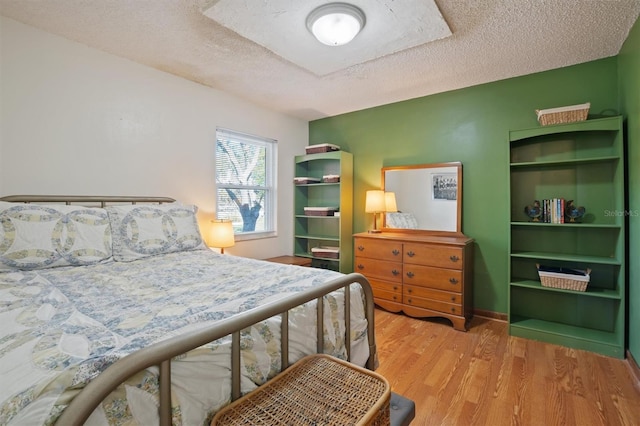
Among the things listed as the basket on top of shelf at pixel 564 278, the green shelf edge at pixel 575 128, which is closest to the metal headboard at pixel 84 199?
the green shelf edge at pixel 575 128

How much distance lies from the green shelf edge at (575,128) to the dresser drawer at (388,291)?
1666 mm

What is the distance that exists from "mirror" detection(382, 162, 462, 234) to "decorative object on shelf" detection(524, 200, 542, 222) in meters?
0.58

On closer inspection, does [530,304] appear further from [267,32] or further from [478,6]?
[267,32]

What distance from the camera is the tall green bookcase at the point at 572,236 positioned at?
227cm

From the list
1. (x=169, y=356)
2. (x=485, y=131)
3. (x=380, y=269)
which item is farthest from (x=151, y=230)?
(x=485, y=131)

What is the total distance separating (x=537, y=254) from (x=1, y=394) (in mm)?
3166

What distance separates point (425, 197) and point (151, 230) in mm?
2599

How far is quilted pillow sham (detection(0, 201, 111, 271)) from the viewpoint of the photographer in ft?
5.41

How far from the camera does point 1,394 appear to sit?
631mm

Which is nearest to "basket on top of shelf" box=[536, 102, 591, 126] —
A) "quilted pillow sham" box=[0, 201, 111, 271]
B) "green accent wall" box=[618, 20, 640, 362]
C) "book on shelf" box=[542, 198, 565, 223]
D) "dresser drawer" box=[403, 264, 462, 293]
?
"green accent wall" box=[618, 20, 640, 362]

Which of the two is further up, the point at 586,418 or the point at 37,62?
the point at 37,62

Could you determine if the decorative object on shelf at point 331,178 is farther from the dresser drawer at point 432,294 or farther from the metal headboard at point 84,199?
the metal headboard at point 84,199

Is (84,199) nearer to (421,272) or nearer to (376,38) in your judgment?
(376,38)

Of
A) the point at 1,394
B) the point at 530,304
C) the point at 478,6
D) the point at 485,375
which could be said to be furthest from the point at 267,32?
the point at 530,304
